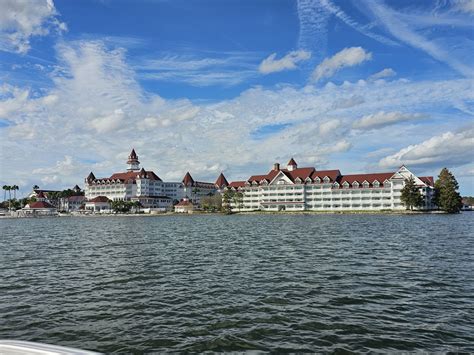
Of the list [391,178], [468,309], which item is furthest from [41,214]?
[468,309]

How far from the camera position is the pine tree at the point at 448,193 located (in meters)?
112

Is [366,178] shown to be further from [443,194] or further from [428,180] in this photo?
[443,194]

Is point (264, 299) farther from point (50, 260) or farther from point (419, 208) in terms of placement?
point (419, 208)

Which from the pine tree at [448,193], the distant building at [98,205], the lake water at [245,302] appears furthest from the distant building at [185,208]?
the lake water at [245,302]

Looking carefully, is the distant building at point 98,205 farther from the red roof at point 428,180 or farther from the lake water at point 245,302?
the lake water at point 245,302

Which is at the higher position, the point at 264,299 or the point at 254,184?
the point at 254,184

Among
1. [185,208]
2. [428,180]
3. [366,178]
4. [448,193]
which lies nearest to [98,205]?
[185,208]

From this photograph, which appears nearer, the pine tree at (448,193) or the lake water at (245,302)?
the lake water at (245,302)

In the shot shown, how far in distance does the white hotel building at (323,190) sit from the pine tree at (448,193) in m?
9.80

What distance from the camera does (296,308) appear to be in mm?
13227

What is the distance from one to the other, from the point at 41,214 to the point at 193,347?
18546 centimetres

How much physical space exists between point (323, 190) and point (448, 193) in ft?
150

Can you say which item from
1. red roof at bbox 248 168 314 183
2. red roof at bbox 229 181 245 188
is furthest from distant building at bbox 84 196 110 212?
red roof at bbox 248 168 314 183

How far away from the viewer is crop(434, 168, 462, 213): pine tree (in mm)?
112250
